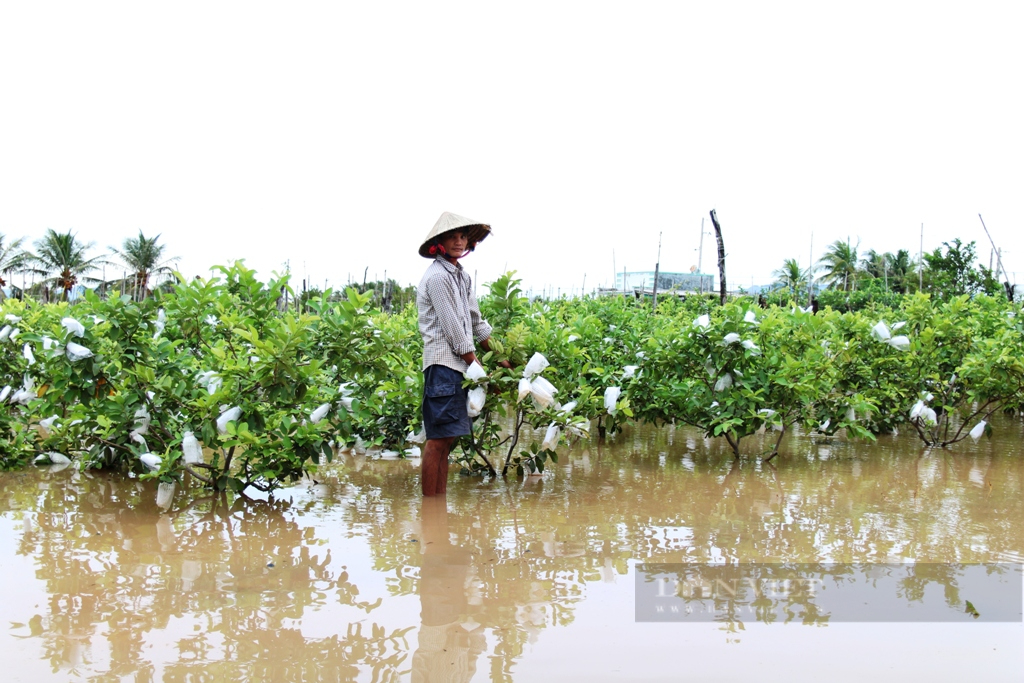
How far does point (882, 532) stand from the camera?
385 cm

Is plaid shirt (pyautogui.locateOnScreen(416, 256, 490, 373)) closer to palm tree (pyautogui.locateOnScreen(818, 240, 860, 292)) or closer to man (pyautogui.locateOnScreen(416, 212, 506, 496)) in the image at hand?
Result: man (pyautogui.locateOnScreen(416, 212, 506, 496))

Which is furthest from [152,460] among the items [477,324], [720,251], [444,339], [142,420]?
[720,251]

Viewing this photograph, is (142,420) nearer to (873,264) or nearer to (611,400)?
(611,400)

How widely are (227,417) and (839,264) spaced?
41.7 meters

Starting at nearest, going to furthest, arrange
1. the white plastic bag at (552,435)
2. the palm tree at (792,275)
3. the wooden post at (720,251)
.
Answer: the white plastic bag at (552,435), the wooden post at (720,251), the palm tree at (792,275)

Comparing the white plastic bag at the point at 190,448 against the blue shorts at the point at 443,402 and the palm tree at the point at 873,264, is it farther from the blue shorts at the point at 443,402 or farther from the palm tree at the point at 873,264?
the palm tree at the point at 873,264

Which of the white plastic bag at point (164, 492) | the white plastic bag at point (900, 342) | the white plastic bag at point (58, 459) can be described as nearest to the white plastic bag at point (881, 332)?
the white plastic bag at point (900, 342)

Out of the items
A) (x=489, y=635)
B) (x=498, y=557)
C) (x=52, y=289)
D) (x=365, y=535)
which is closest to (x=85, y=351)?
(x=365, y=535)

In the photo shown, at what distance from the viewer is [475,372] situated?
4289 mm

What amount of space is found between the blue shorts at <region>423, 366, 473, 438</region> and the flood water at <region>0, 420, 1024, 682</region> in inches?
15.6

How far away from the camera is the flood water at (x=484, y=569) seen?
8.11 feet

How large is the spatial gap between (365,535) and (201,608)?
40.6 inches

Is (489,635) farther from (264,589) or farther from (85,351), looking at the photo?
(85,351)

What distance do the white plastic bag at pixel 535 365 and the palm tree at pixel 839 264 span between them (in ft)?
125
